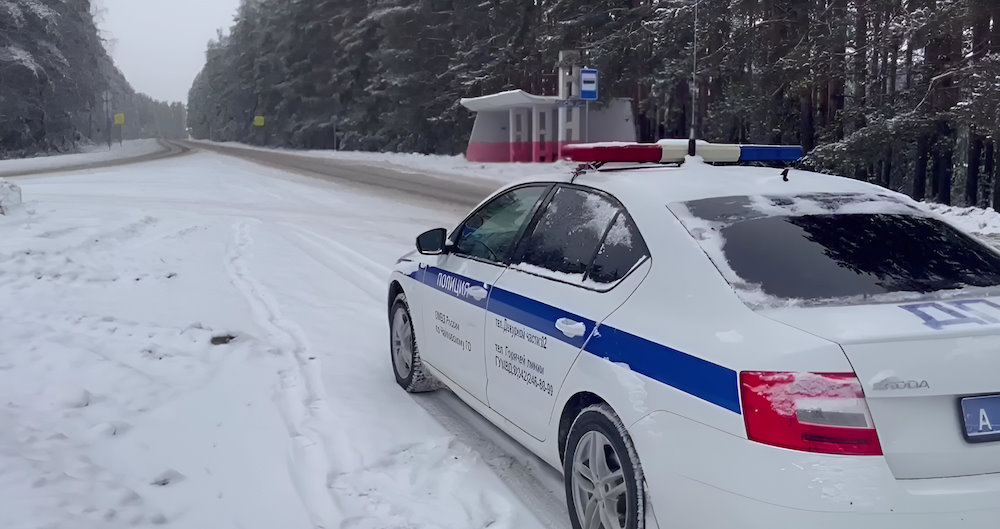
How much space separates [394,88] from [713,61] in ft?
92.5

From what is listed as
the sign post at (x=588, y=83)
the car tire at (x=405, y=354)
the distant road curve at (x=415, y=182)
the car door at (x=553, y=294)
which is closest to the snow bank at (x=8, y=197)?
the car tire at (x=405, y=354)

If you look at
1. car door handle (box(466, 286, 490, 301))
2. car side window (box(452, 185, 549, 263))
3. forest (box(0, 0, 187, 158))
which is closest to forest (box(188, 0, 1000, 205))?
car side window (box(452, 185, 549, 263))

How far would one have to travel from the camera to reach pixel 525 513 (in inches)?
142

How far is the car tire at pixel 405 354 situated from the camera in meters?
5.23

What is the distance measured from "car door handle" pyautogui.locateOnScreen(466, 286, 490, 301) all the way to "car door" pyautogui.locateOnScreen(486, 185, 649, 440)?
0.09m

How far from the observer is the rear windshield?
8.75ft

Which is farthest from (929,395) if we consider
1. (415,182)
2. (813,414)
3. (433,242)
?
(415,182)

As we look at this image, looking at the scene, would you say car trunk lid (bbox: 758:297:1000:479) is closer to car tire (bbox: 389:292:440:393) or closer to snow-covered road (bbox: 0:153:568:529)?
snow-covered road (bbox: 0:153:568:529)

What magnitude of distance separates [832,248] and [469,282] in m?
2.00

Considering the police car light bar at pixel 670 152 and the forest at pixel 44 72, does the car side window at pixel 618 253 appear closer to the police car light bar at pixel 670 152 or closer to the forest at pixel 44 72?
the police car light bar at pixel 670 152

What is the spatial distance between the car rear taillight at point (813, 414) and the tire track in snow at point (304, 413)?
206cm

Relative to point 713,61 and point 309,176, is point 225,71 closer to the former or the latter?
point 309,176

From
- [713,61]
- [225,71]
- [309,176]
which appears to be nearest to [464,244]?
[713,61]

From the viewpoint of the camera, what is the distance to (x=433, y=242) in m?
4.86
